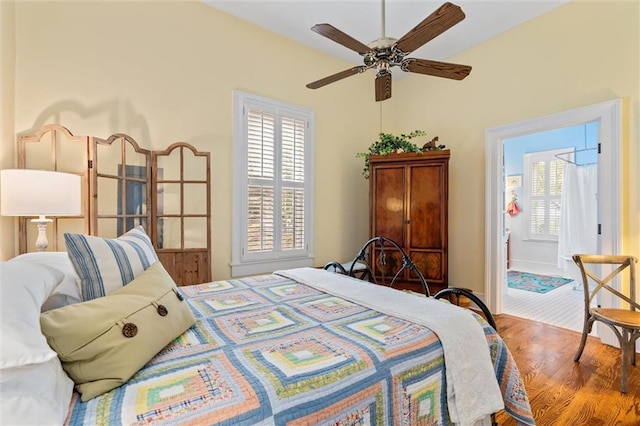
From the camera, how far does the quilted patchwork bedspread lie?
2.69 feet

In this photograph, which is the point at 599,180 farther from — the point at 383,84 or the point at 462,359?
the point at 462,359

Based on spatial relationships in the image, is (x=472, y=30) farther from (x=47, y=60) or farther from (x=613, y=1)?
(x=47, y=60)

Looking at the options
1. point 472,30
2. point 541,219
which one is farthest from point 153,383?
point 541,219

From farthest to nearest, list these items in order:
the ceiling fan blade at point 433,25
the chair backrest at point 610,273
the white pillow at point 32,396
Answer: the chair backrest at point 610,273
the ceiling fan blade at point 433,25
the white pillow at point 32,396

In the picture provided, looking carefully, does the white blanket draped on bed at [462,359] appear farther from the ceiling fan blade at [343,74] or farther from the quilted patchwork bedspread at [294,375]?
the ceiling fan blade at [343,74]

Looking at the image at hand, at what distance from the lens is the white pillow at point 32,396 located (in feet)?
2.14

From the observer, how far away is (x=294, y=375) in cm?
95

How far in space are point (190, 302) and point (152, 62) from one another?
7.54ft

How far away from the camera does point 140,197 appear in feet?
8.66

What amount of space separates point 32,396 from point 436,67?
2.50 metres

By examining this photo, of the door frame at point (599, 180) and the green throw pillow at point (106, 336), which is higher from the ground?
the door frame at point (599, 180)

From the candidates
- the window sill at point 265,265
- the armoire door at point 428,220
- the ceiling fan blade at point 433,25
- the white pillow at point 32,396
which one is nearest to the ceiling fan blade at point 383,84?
the ceiling fan blade at point 433,25

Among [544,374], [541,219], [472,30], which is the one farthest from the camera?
[541,219]

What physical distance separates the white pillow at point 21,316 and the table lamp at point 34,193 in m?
1.26
